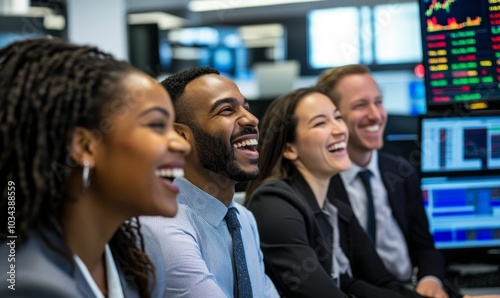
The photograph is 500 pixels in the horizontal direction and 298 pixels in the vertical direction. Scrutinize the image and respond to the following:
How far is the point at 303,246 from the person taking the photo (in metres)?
1.90

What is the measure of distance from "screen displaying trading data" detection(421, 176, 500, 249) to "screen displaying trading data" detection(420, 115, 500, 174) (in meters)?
0.06

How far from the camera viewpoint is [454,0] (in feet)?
7.06

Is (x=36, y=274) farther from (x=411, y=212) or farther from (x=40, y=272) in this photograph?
(x=411, y=212)

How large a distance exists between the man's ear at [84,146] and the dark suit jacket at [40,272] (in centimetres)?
13

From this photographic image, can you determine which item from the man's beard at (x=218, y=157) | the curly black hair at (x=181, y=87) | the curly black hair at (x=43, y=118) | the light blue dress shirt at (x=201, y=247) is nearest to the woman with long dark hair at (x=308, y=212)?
the light blue dress shirt at (x=201, y=247)

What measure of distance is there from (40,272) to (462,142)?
1719 millimetres

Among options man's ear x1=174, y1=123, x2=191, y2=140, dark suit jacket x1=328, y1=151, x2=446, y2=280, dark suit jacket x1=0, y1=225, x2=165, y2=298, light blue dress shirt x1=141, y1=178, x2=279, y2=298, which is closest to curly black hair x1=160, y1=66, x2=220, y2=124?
man's ear x1=174, y1=123, x2=191, y2=140

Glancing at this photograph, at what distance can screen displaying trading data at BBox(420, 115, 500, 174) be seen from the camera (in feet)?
7.60

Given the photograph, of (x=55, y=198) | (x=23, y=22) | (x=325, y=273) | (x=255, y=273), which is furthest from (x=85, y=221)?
(x=23, y=22)

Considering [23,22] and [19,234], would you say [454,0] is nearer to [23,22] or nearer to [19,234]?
[19,234]

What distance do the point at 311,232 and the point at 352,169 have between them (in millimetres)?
505

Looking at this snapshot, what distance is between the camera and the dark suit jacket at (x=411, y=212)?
2.40 metres

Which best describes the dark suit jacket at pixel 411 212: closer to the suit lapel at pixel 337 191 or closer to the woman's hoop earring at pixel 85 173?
the suit lapel at pixel 337 191

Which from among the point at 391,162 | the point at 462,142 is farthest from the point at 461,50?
the point at 391,162
